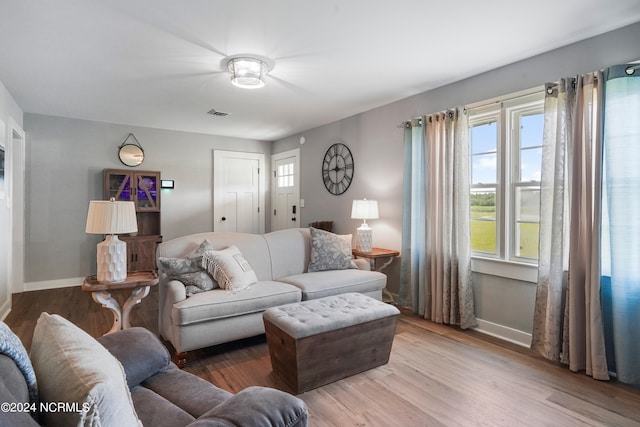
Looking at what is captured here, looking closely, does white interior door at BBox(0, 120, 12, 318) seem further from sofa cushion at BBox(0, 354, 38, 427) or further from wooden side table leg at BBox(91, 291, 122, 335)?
sofa cushion at BBox(0, 354, 38, 427)

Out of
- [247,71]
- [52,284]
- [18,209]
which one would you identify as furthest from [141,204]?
[247,71]

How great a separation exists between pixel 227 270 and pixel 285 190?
346 cm

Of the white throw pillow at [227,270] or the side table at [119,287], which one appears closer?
the side table at [119,287]

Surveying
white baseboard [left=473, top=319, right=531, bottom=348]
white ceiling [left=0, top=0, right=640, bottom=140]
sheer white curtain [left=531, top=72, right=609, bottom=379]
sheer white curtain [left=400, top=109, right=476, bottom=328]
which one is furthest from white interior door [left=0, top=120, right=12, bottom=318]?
sheer white curtain [left=531, top=72, right=609, bottom=379]

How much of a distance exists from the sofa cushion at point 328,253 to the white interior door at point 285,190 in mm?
2224

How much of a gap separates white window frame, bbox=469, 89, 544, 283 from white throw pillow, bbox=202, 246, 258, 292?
220 cm

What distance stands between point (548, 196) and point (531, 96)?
0.87 m

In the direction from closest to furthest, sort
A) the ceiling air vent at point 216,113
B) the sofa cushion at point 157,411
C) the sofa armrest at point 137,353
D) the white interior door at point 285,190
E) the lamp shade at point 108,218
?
the sofa cushion at point 157,411 → the sofa armrest at point 137,353 → the lamp shade at point 108,218 → the ceiling air vent at point 216,113 → the white interior door at point 285,190

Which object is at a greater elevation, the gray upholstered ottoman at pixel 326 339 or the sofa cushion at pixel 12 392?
the sofa cushion at pixel 12 392

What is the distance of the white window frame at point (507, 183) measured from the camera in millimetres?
2973

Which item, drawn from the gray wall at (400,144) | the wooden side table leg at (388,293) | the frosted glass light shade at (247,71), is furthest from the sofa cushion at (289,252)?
the frosted glass light shade at (247,71)

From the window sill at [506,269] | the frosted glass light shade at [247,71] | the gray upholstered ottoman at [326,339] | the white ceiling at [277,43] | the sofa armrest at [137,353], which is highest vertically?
the white ceiling at [277,43]

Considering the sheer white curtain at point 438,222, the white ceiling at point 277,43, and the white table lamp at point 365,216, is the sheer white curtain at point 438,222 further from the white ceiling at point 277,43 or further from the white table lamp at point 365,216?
the white ceiling at point 277,43

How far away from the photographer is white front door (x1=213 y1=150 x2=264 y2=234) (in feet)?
20.0
